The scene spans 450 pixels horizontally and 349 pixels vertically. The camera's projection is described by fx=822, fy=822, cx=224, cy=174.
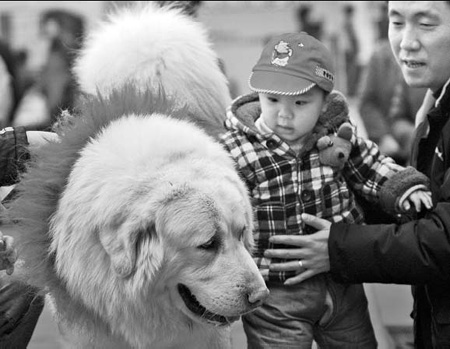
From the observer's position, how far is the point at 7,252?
2422 mm

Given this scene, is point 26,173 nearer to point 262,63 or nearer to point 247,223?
point 247,223

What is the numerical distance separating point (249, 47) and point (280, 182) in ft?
23.1

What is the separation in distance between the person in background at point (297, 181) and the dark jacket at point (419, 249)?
10 centimetres

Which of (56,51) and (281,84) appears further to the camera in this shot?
(56,51)

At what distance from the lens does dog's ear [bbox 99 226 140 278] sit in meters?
2.19

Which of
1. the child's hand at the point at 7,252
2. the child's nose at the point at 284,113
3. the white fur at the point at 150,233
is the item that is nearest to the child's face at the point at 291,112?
the child's nose at the point at 284,113

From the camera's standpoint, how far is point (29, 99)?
8.16m

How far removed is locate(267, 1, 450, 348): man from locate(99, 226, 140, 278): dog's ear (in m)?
0.74

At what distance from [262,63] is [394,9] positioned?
0.54m

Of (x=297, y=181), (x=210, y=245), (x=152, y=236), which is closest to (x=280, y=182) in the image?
(x=297, y=181)

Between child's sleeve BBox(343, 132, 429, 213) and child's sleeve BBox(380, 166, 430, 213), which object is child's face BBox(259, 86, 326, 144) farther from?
child's sleeve BBox(380, 166, 430, 213)

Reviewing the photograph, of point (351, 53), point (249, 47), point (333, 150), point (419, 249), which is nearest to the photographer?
point (419, 249)

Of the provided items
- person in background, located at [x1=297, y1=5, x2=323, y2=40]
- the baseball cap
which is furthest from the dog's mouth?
person in background, located at [x1=297, y1=5, x2=323, y2=40]

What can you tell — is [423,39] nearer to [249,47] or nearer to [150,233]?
[150,233]
